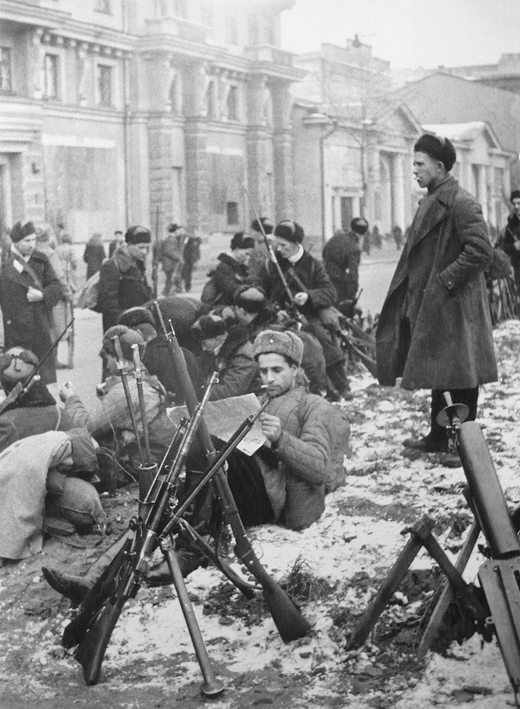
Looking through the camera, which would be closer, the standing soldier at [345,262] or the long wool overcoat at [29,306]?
the long wool overcoat at [29,306]

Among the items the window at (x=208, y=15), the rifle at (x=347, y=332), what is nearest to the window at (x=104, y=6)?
the window at (x=208, y=15)

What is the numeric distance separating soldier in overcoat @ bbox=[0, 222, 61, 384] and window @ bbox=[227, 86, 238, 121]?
1076 mm

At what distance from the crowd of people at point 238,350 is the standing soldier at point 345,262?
2.14ft

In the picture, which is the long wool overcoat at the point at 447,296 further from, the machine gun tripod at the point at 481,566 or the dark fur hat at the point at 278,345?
the machine gun tripod at the point at 481,566

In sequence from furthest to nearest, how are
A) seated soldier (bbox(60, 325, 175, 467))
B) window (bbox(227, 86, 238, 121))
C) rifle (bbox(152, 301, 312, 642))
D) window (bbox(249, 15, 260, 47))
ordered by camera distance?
window (bbox(227, 86, 238, 121)) → window (bbox(249, 15, 260, 47)) → seated soldier (bbox(60, 325, 175, 467)) → rifle (bbox(152, 301, 312, 642))

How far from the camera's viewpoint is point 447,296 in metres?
4.24

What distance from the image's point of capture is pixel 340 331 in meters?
6.27

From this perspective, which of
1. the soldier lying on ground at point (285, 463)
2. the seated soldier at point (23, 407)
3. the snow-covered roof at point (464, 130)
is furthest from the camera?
the snow-covered roof at point (464, 130)

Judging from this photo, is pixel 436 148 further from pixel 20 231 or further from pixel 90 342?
pixel 20 231


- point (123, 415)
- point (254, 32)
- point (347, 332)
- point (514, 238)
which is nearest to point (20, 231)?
point (123, 415)

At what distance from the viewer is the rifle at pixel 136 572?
2.68 meters

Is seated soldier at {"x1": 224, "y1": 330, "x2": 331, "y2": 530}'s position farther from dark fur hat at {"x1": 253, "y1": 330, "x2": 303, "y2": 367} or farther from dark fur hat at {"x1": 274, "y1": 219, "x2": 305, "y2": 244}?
dark fur hat at {"x1": 274, "y1": 219, "x2": 305, "y2": 244}

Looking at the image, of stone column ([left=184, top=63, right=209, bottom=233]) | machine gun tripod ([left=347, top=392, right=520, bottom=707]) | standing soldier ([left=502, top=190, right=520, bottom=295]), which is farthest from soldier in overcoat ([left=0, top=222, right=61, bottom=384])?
standing soldier ([left=502, top=190, right=520, bottom=295])

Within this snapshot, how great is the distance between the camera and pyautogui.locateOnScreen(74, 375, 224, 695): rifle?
2676 mm
